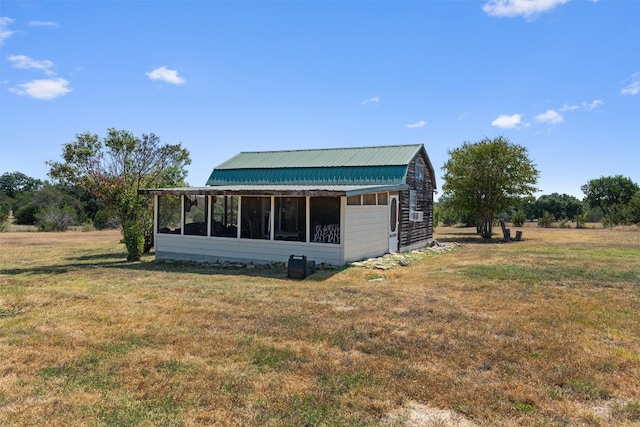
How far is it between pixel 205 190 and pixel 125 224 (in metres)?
3.84

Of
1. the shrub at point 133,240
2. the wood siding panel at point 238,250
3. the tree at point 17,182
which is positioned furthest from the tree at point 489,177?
the tree at point 17,182

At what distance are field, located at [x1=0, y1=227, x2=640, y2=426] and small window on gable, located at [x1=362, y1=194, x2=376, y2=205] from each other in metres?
4.67

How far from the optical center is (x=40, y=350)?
5195 millimetres

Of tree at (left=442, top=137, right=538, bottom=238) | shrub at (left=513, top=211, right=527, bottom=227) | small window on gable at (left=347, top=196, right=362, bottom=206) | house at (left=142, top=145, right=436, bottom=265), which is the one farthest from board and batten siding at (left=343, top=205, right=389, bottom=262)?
shrub at (left=513, top=211, right=527, bottom=227)

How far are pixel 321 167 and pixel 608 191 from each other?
184 ft

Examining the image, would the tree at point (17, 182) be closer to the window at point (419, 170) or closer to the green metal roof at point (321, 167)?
the green metal roof at point (321, 167)

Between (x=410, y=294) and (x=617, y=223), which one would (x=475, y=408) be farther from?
(x=617, y=223)

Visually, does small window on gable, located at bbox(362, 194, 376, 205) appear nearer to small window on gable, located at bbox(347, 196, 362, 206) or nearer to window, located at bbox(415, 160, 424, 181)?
small window on gable, located at bbox(347, 196, 362, 206)

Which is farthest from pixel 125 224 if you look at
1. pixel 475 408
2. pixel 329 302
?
pixel 475 408

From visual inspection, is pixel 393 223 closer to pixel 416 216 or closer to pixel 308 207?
pixel 416 216

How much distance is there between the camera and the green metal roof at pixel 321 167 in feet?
56.2

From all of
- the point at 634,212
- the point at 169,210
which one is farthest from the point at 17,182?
the point at 634,212

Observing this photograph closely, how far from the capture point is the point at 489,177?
26031mm

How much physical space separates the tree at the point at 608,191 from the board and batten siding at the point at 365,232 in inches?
1985
